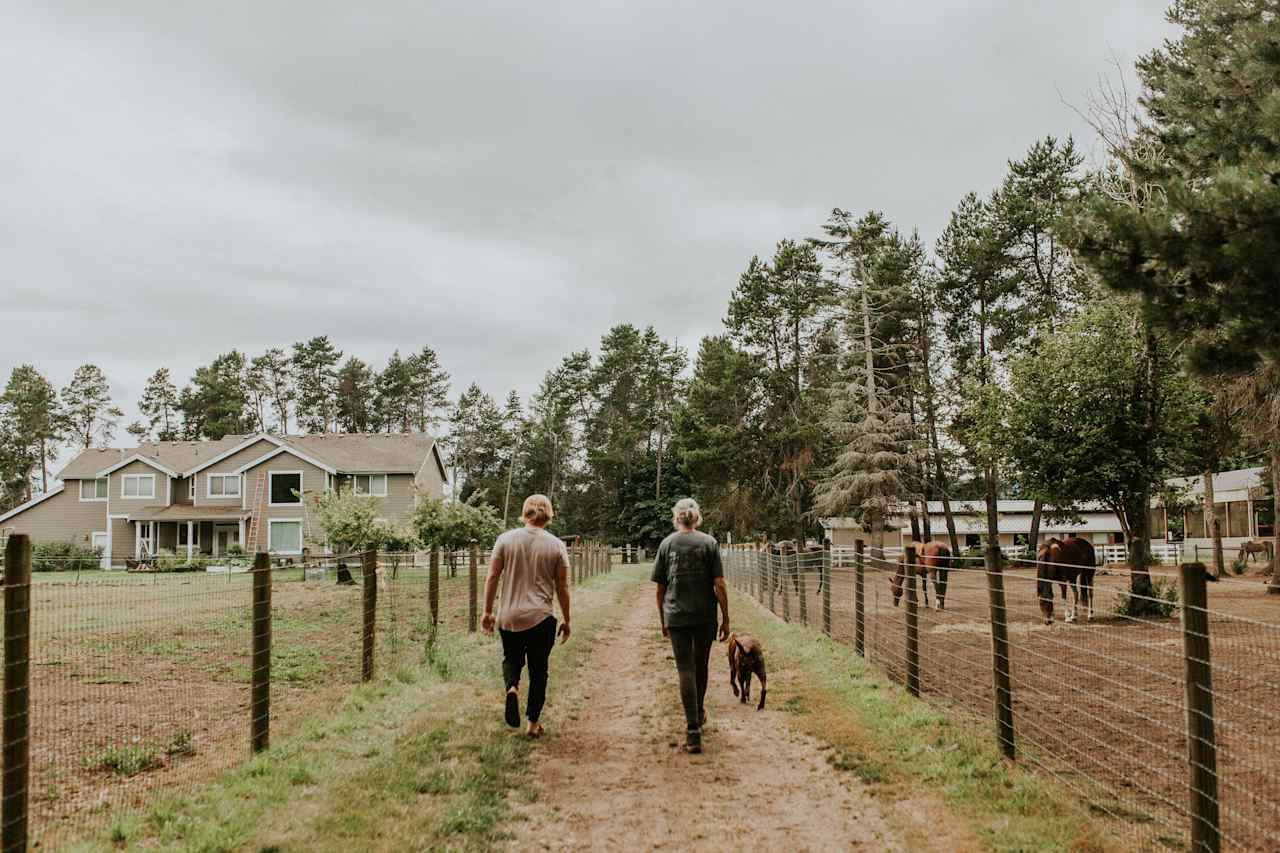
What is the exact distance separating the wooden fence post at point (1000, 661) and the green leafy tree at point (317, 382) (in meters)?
80.1

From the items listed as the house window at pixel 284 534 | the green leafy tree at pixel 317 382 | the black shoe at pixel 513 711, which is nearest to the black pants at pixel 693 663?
the black shoe at pixel 513 711

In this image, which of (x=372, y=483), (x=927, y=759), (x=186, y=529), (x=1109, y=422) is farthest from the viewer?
(x=186, y=529)

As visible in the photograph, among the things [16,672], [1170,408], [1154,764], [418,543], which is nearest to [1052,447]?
[1170,408]

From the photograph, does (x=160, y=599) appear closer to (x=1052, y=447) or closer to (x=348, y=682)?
(x=348, y=682)

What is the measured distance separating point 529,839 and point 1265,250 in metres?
5.80

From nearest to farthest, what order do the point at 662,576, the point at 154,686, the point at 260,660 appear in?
the point at 260,660, the point at 662,576, the point at 154,686

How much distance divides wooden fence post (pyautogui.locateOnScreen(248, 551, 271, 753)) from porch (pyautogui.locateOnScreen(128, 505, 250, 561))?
40.2 metres

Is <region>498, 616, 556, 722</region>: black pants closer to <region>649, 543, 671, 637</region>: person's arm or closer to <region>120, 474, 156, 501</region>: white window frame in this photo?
<region>649, 543, 671, 637</region>: person's arm

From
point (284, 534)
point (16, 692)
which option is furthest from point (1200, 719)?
point (284, 534)

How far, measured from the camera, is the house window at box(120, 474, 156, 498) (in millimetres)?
45750

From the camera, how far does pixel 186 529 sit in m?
46.1

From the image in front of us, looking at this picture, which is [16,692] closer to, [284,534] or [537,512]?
[537,512]

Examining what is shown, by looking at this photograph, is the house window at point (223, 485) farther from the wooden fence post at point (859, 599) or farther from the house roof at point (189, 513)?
the wooden fence post at point (859, 599)

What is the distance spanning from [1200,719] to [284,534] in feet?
147
